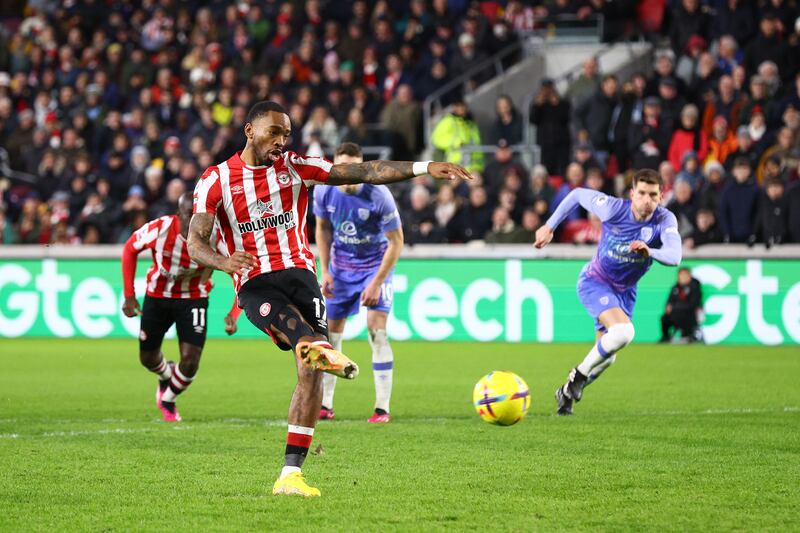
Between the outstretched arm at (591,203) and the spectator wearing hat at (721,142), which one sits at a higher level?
the spectator wearing hat at (721,142)

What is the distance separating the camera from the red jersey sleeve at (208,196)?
7359 millimetres

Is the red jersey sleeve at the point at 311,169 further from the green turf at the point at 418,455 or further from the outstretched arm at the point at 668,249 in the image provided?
the outstretched arm at the point at 668,249

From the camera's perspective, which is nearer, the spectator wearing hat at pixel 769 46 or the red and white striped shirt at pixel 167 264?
the red and white striped shirt at pixel 167 264

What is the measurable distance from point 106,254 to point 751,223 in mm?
9876

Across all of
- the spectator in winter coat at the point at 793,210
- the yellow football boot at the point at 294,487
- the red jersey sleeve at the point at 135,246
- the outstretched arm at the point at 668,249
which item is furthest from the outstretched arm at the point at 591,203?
the spectator in winter coat at the point at 793,210

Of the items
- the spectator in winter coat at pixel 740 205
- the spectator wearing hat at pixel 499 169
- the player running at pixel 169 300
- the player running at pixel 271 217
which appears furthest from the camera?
the spectator wearing hat at pixel 499 169

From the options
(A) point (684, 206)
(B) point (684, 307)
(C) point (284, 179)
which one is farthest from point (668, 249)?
(A) point (684, 206)

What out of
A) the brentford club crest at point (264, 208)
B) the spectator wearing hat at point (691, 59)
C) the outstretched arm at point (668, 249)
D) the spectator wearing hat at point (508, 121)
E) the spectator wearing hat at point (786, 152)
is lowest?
the outstretched arm at point (668, 249)

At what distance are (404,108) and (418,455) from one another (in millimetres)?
14298

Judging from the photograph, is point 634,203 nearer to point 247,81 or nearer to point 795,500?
point 795,500

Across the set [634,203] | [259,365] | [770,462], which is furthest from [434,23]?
[770,462]

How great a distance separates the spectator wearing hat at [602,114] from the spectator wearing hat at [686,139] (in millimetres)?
1206

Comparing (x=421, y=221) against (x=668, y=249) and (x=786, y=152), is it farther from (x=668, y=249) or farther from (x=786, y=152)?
(x=668, y=249)

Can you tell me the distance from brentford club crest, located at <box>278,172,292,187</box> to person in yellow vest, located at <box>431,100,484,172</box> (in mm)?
14427
